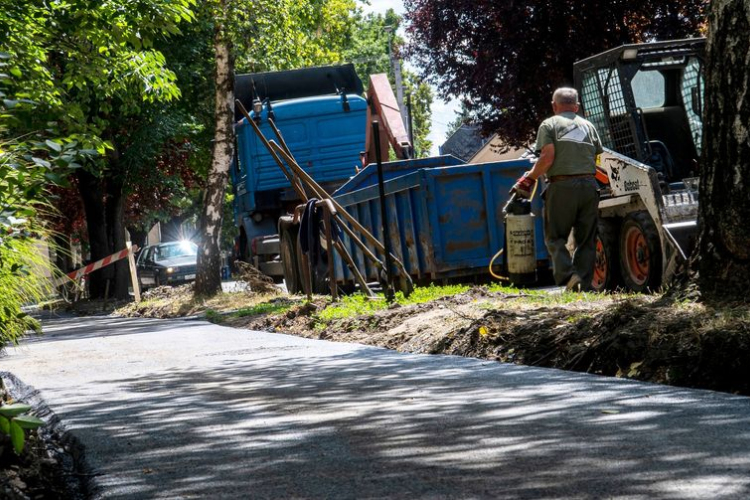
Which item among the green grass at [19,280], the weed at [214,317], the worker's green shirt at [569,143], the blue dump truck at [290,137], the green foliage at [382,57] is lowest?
the weed at [214,317]

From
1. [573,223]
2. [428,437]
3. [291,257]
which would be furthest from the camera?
[291,257]

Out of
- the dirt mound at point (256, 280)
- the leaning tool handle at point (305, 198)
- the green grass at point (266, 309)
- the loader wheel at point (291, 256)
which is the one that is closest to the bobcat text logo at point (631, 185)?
the leaning tool handle at point (305, 198)

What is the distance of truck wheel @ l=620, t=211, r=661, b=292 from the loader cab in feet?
2.97

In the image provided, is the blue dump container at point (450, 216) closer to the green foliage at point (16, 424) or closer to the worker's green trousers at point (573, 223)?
the worker's green trousers at point (573, 223)

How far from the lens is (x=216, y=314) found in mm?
17672

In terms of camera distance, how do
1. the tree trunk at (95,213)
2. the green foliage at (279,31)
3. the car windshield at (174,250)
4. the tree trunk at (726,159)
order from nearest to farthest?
the tree trunk at (726,159)
the green foliage at (279,31)
the tree trunk at (95,213)
the car windshield at (174,250)

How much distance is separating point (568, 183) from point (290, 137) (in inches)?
476

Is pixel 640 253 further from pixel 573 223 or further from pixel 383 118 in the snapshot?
pixel 383 118

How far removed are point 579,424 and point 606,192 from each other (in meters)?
7.99

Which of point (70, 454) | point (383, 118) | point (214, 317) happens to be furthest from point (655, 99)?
point (70, 454)

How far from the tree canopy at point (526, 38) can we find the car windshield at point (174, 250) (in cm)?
1677

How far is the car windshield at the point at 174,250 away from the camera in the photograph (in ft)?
134

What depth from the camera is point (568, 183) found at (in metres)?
11.5

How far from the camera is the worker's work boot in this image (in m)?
11.9
